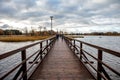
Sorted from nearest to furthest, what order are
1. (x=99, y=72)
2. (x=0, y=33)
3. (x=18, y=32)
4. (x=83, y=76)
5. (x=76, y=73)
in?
(x=99, y=72) < (x=83, y=76) < (x=76, y=73) < (x=0, y=33) < (x=18, y=32)

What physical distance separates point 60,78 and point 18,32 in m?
161

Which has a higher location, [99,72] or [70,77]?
[99,72]

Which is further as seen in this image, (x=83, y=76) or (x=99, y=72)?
(x=83, y=76)

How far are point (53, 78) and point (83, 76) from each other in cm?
93

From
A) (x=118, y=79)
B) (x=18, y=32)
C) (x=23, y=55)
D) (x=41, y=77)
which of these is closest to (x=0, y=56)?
(x=23, y=55)

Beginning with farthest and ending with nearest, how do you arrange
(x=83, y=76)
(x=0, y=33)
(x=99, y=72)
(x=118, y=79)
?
(x=0, y=33), (x=118, y=79), (x=83, y=76), (x=99, y=72)

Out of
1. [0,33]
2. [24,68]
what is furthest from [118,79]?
[0,33]

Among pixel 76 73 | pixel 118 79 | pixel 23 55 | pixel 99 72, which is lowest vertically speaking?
pixel 118 79

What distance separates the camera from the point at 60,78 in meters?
4.48

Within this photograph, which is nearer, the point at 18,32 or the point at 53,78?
the point at 53,78

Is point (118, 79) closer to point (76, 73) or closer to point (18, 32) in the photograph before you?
point (76, 73)

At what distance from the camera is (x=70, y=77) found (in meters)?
4.60

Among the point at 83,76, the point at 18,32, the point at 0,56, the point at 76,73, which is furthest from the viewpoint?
the point at 18,32

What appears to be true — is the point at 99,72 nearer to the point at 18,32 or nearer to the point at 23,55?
the point at 23,55
